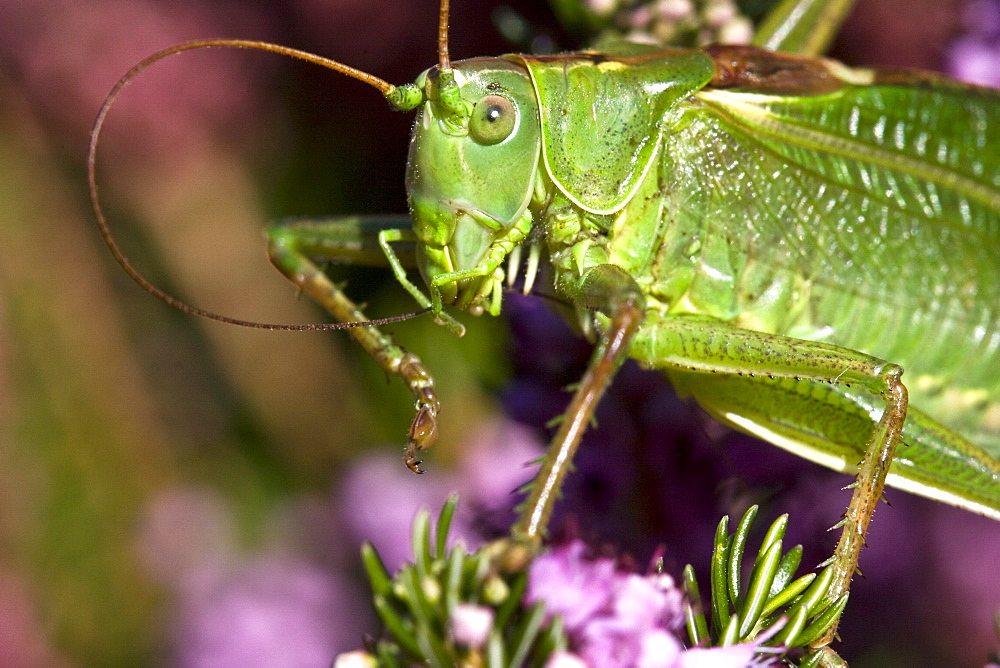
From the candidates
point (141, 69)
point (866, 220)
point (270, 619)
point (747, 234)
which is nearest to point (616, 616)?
point (747, 234)

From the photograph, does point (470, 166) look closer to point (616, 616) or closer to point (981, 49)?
point (616, 616)

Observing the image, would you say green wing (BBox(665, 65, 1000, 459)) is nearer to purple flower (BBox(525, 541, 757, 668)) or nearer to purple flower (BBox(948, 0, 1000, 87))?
purple flower (BBox(948, 0, 1000, 87))

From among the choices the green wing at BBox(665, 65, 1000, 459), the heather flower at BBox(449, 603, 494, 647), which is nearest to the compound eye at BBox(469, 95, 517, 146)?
the green wing at BBox(665, 65, 1000, 459)

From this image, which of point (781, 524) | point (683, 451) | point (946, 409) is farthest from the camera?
point (683, 451)

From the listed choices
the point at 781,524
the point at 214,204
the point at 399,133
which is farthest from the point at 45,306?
the point at 781,524

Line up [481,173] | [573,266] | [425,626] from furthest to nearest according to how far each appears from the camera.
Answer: [573,266], [481,173], [425,626]

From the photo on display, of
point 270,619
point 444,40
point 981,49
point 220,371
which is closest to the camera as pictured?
point 444,40

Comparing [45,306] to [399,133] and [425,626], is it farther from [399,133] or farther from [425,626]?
[425,626]
